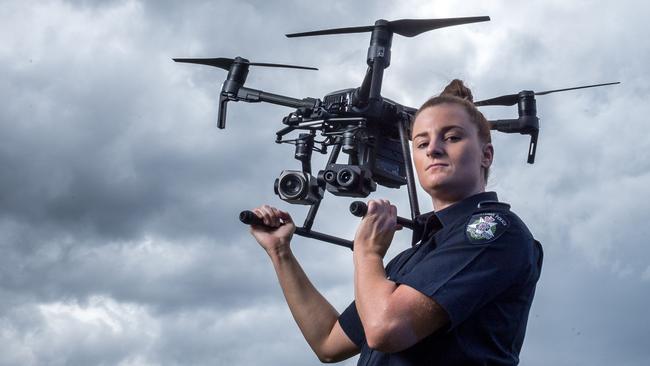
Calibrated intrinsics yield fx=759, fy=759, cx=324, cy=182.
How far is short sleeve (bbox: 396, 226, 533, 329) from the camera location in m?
2.38

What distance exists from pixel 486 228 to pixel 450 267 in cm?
19

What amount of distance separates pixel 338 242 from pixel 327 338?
9.51 feet

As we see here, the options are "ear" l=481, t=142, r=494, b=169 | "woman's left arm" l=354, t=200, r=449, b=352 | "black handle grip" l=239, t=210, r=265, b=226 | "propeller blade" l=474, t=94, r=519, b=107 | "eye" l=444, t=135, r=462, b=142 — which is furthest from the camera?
"propeller blade" l=474, t=94, r=519, b=107

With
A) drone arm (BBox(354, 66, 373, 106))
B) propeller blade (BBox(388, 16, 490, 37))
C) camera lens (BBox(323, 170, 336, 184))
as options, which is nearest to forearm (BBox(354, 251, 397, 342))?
camera lens (BBox(323, 170, 336, 184))

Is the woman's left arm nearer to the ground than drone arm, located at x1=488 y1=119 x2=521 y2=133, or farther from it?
nearer to the ground

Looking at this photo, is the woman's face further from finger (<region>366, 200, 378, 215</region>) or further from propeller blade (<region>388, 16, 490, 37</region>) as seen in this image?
propeller blade (<region>388, 16, 490, 37</region>)

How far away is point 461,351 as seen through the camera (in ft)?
7.88

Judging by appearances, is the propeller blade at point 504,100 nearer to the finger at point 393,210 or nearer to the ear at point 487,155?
the ear at point 487,155

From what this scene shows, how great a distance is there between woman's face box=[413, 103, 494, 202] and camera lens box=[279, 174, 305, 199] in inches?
121

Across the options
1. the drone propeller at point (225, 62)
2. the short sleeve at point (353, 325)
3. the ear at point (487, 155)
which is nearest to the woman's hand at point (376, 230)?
the ear at point (487, 155)

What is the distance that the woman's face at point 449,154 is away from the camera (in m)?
2.84

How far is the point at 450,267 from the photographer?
2453 millimetres

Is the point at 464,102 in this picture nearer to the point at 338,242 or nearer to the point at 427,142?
the point at 427,142

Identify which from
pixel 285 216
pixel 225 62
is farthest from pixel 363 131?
pixel 285 216
